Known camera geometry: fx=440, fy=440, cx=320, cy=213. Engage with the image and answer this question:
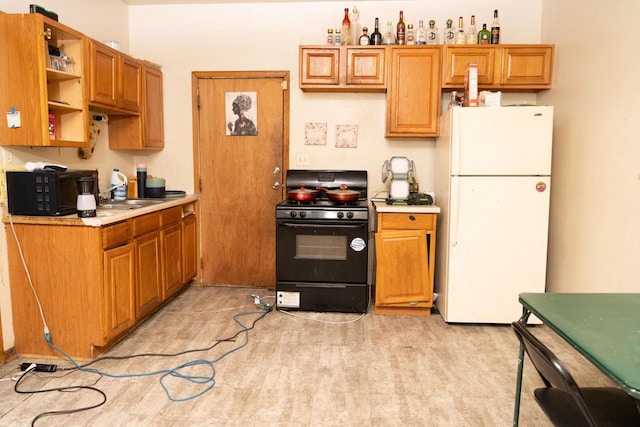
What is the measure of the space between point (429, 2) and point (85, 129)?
2959 mm

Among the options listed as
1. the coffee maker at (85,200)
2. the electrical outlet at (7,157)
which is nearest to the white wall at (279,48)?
the electrical outlet at (7,157)

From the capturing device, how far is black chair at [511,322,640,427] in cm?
123

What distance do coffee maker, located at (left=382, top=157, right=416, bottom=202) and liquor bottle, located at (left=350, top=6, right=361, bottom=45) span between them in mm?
1087

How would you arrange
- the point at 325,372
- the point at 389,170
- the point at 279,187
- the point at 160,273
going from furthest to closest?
the point at 279,187
the point at 389,170
the point at 160,273
the point at 325,372

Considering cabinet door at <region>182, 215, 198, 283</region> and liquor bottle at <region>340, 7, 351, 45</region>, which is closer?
liquor bottle at <region>340, 7, 351, 45</region>

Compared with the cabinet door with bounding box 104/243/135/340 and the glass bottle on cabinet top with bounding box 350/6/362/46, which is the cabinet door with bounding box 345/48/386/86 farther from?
the cabinet door with bounding box 104/243/135/340

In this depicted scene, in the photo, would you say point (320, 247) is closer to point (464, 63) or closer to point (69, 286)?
point (69, 286)

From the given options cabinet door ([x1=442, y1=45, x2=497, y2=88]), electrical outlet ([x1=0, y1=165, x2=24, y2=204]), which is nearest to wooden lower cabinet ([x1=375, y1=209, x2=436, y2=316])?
cabinet door ([x1=442, y1=45, x2=497, y2=88])

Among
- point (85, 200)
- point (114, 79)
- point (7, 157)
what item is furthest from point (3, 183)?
point (114, 79)

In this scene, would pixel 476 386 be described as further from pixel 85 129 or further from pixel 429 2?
pixel 429 2

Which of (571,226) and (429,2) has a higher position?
(429,2)

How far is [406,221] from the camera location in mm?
3420

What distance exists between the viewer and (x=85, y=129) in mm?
2873

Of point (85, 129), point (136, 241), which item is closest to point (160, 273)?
point (136, 241)
